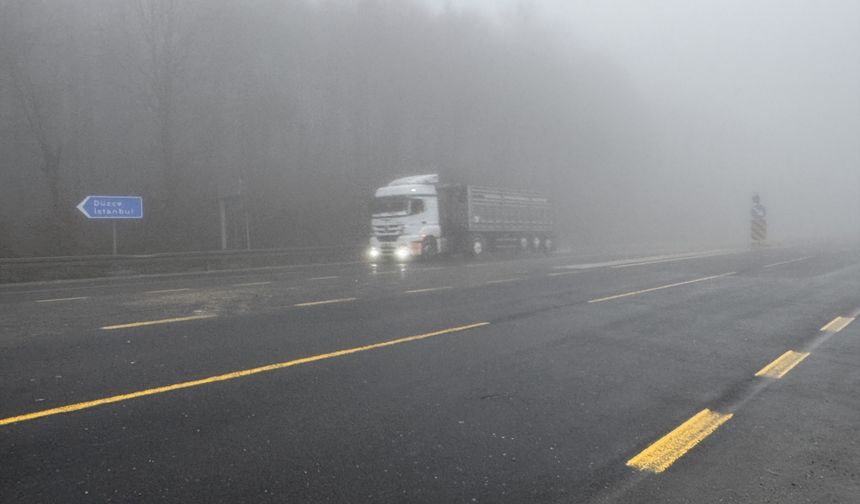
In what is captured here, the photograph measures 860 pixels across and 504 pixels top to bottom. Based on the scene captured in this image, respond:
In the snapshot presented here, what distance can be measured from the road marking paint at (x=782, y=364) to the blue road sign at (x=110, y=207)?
21.1 m

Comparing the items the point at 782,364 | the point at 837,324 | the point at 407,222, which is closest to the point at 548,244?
the point at 407,222

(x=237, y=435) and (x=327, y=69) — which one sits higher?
(x=327, y=69)

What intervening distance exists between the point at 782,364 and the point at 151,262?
781 inches

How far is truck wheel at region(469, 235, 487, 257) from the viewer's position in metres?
27.6

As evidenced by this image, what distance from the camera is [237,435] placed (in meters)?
4.24

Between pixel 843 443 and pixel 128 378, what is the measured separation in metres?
6.10

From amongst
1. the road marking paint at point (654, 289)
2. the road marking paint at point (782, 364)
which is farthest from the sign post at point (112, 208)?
the road marking paint at point (782, 364)

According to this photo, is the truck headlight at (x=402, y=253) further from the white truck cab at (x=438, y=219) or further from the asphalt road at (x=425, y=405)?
the asphalt road at (x=425, y=405)

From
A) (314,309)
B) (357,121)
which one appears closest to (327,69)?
(357,121)

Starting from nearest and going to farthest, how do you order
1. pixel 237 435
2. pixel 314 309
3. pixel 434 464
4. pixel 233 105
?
pixel 434 464
pixel 237 435
pixel 314 309
pixel 233 105

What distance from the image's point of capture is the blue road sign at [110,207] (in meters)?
20.6

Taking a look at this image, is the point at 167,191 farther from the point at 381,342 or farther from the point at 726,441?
the point at 726,441

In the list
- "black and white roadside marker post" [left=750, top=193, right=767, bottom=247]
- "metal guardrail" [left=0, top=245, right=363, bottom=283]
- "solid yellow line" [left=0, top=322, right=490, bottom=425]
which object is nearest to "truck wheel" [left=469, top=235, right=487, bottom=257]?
"metal guardrail" [left=0, top=245, right=363, bottom=283]

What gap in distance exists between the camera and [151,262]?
20.8 meters
